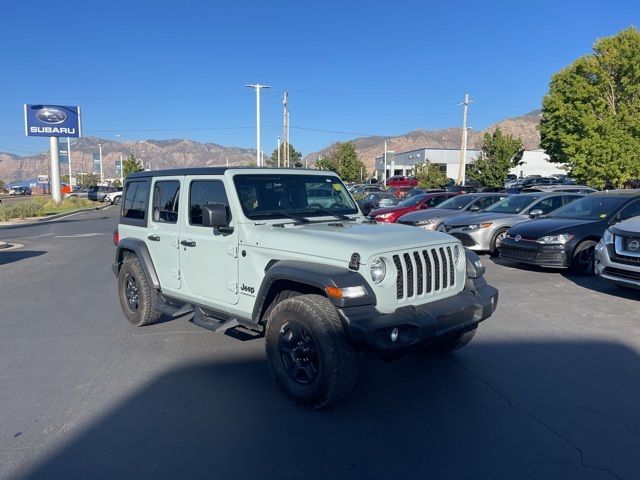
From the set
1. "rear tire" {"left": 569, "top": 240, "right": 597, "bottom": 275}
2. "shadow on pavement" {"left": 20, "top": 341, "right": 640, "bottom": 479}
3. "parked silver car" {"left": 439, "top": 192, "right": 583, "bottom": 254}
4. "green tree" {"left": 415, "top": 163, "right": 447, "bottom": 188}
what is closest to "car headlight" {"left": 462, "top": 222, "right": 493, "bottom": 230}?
"parked silver car" {"left": 439, "top": 192, "right": 583, "bottom": 254}

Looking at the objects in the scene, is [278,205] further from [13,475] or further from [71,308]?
[71,308]

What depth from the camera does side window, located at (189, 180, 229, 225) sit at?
16.0 ft

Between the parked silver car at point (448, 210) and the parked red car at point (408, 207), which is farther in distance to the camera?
the parked red car at point (408, 207)

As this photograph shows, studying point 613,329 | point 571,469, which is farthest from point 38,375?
point 613,329

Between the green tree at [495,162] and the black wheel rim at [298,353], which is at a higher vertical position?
the green tree at [495,162]

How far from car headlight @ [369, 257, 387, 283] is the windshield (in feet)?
4.45

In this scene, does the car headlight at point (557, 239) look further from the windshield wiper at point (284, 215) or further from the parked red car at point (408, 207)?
the parked red car at point (408, 207)

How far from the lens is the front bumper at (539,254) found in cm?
898

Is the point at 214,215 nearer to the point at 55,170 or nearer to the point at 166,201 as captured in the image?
the point at 166,201

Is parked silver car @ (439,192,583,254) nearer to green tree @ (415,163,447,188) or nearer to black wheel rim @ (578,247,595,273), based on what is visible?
black wheel rim @ (578,247,595,273)

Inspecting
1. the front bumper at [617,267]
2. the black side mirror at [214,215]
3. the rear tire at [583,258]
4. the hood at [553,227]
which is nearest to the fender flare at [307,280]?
Answer: the black side mirror at [214,215]

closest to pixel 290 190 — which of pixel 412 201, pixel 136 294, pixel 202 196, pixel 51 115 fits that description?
pixel 202 196

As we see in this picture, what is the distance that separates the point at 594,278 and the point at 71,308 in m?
8.80

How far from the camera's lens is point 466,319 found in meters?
4.13
